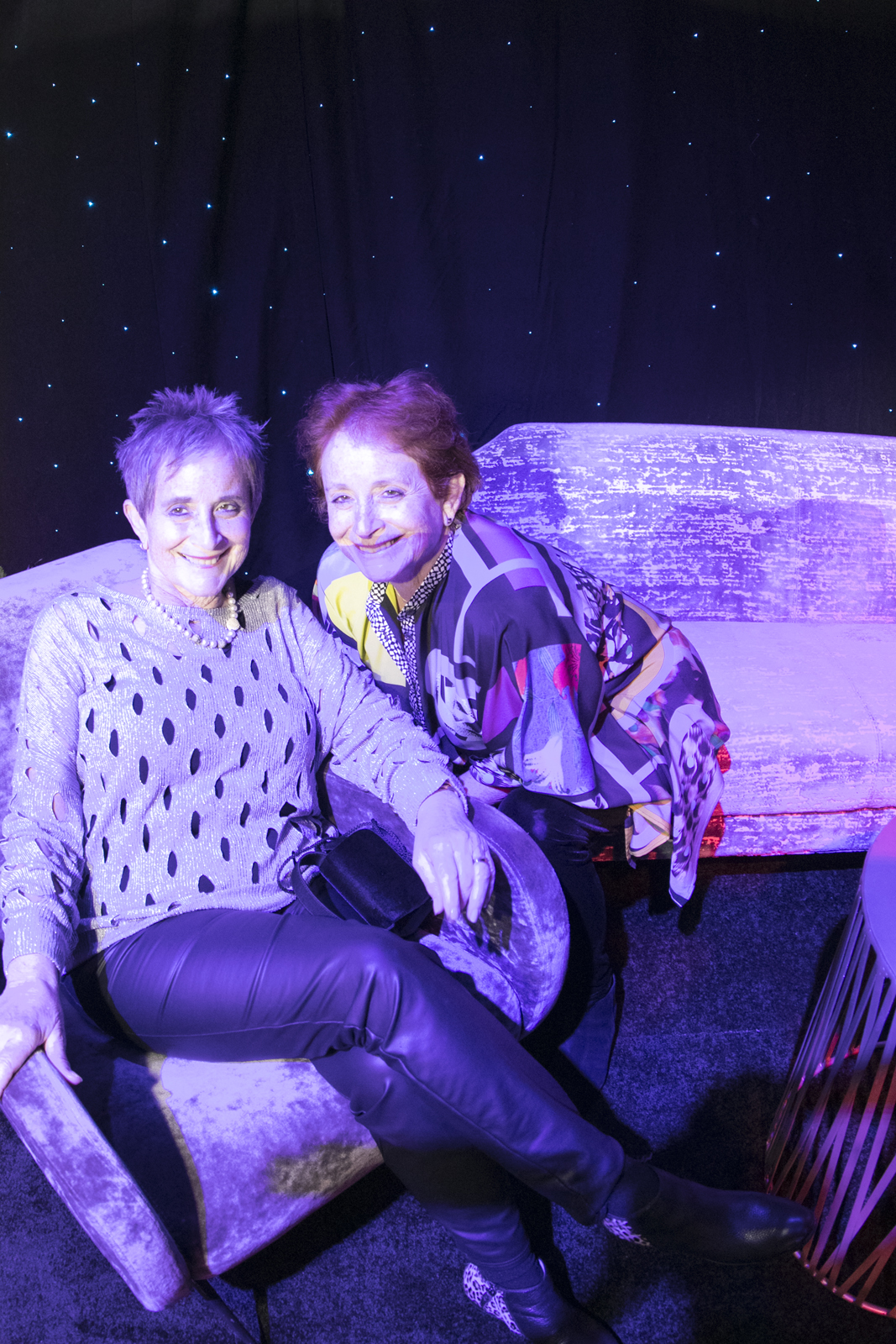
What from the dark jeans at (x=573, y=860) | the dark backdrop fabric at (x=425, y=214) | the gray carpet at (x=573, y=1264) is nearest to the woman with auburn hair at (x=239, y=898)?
the gray carpet at (x=573, y=1264)

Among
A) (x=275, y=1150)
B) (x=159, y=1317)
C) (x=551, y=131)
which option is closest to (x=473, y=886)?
(x=275, y=1150)

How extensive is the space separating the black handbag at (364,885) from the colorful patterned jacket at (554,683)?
36cm

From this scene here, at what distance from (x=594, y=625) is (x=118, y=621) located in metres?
0.84

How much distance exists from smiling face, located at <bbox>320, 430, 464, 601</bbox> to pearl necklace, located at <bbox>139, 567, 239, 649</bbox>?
0.22 m

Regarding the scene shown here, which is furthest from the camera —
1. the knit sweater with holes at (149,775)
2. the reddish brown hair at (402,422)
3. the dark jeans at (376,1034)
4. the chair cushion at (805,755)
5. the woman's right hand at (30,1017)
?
the chair cushion at (805,755)

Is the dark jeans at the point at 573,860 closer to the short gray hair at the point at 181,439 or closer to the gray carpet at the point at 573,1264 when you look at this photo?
the gray carpet at the point at 573,1264

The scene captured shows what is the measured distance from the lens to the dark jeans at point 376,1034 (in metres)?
1.10

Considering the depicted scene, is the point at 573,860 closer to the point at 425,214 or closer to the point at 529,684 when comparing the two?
the point at 529,684

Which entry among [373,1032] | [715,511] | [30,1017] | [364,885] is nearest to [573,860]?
[364,885]

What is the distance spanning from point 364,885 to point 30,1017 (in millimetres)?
469

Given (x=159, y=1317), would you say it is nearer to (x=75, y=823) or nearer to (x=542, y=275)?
(x=75, y=823)

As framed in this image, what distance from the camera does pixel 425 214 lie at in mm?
2631

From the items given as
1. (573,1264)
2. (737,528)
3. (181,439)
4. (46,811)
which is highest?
(181,439)

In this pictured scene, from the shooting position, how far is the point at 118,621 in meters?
1.32
